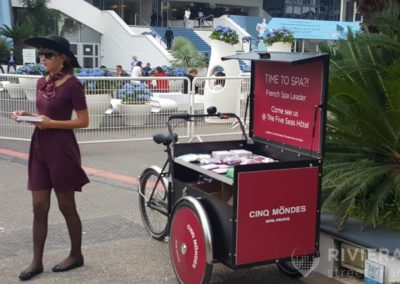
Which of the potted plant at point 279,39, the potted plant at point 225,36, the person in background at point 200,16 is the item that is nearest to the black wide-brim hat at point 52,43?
the potted plant at point 225,36

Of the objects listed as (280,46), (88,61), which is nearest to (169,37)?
(88,61)

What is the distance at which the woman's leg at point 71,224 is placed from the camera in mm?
4496

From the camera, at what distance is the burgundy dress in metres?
4.37

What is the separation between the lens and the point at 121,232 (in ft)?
18.4

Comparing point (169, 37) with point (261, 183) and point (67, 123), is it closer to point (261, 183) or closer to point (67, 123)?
point (67, 123)

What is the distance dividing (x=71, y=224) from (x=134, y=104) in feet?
17.3

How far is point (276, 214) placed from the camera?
391cm

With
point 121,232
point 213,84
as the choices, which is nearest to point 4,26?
point 213,84

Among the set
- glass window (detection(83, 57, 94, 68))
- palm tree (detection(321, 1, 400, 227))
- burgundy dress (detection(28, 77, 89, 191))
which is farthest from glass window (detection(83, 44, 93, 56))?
burgundy dress (detection(28, 77, 89, 191))

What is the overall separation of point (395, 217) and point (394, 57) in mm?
1648

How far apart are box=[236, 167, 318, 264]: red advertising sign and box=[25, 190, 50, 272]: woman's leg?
162cm

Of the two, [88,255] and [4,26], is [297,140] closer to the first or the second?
[88,255]

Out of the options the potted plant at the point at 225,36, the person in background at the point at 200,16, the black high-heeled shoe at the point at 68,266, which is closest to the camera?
the black high-heeled shoe at the point at 68,266

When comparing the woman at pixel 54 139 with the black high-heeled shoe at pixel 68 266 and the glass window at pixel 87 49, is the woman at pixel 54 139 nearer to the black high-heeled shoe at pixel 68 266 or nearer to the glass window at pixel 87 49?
the black high-heeled shoe at pixel 68 266
